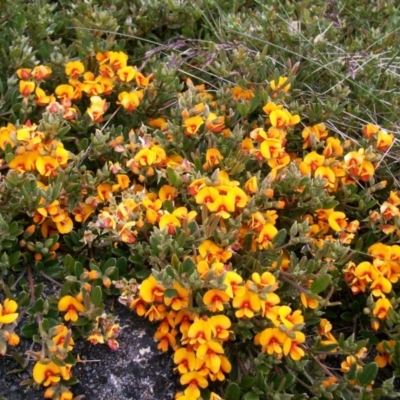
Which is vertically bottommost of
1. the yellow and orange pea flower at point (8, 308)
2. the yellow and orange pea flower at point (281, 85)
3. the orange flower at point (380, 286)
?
the orange flower at point (380, 286)

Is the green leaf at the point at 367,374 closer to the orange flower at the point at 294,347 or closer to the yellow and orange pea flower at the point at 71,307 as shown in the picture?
the orange flower at the point at 294,347

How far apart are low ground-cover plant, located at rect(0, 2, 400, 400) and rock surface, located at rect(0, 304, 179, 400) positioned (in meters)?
0.05

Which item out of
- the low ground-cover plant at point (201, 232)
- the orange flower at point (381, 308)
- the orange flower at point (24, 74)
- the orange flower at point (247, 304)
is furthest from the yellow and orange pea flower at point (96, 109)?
the orange flower at point (381, 308)

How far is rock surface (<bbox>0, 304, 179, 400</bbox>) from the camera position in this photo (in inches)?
70.1

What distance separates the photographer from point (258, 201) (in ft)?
6.51

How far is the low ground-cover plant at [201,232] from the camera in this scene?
5.81ft

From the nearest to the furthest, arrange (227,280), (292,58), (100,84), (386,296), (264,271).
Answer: (227,280) → (264,271) → (386,296) → (100,84) → (292,58)

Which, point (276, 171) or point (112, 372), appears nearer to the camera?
point (112, 372)

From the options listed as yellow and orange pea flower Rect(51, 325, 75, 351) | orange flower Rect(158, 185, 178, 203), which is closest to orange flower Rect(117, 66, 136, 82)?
orange flower Rect(158, 185, 178, 203)

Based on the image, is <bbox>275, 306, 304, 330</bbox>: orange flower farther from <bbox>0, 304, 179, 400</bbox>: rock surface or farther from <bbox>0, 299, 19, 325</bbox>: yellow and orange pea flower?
<bbox>0, 299, 19, 325</bbox>: yellow and orange pea flower

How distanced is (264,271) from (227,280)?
0.18 m

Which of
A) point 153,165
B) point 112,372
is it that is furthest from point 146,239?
point 112,372

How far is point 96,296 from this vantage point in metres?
1.77

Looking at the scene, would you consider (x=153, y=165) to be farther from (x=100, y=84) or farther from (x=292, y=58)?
(x=292, y=58)
